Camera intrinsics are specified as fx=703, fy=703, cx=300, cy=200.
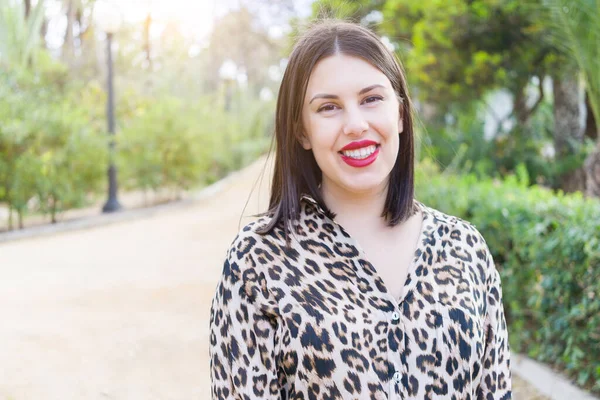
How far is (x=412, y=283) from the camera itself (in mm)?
1831

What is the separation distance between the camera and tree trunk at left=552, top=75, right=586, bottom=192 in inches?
406

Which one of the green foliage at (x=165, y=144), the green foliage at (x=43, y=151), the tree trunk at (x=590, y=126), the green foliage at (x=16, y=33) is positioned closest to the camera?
the tree trunk at (x=590, y=126)

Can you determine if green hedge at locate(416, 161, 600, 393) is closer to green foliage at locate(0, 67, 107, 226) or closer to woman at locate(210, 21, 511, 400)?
woman at locate(210, 21, 511, 400)

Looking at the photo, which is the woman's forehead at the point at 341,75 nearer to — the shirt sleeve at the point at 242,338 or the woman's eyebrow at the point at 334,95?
the woman's eyebrow at the point at 334,95

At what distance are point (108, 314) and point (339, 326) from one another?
5.55 metres

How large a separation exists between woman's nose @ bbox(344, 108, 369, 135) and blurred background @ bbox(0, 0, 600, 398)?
42 centimetres

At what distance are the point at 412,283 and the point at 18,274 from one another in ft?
26.1

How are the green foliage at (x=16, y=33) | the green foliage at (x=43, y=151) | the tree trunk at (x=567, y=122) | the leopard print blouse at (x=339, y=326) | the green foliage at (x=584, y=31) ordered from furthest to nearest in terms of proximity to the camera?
the green foliage at (x=16, y=33)
the green foliage at (x=43, y=151)
the tree trunk at (x=567, y=122)
the green foliage at (x=584, y=31)
the leopard print blouse at (x=339, y=326)

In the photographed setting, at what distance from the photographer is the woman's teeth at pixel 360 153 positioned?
6.04ft

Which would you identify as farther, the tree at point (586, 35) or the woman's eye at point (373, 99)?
the tree at point (586, 35)

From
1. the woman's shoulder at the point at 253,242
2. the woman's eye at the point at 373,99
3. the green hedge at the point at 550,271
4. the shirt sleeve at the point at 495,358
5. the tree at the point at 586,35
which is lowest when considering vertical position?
the green hedge at the point at 550,271

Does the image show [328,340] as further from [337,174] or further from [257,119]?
[257,119]

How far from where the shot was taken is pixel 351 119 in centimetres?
182

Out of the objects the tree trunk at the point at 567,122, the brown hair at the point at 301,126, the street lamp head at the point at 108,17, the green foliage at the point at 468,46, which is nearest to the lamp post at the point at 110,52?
the street lamp head at the point at 108,17
